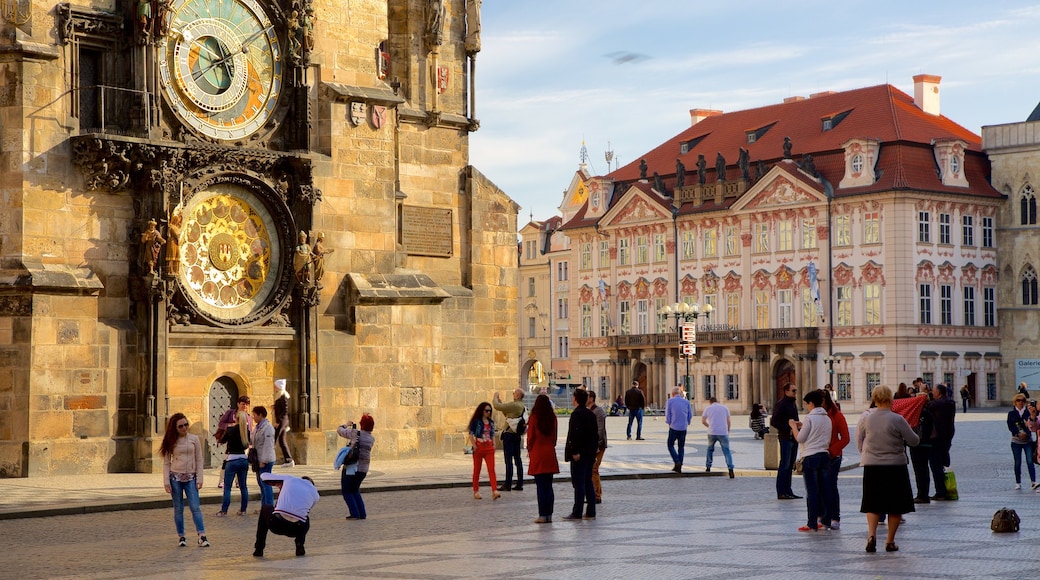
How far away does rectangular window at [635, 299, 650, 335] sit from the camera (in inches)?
3748

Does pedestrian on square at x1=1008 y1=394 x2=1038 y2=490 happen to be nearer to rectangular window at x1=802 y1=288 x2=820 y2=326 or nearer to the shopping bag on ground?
the shopping bag on ground

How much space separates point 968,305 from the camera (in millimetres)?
83625

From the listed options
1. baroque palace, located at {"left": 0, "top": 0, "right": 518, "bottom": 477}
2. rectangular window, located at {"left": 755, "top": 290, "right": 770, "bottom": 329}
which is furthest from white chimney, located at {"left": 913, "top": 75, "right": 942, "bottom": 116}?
baroque palace, located at {"left": 0, "top": 0, "right": 518, "bottom": 477}

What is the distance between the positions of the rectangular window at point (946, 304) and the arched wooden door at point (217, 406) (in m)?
56.4

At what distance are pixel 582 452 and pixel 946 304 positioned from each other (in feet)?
211

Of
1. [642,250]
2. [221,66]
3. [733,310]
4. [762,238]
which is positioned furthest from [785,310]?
[221,66]

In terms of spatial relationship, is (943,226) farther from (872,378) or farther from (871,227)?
(872,378)

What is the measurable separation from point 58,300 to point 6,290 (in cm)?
87

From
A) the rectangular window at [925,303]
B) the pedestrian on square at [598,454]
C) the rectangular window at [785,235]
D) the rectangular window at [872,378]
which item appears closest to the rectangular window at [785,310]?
the rectangular window at [785,235]

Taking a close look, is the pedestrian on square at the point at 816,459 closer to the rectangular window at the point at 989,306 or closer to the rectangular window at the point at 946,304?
the rectangular window at the point at 946,304

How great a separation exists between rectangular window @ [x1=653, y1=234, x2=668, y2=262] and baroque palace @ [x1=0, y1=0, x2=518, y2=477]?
57.6 m

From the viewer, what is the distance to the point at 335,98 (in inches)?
1284

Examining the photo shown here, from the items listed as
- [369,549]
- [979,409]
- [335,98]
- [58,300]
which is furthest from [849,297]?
[369,549]

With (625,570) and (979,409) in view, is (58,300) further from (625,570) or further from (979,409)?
(979,409)
